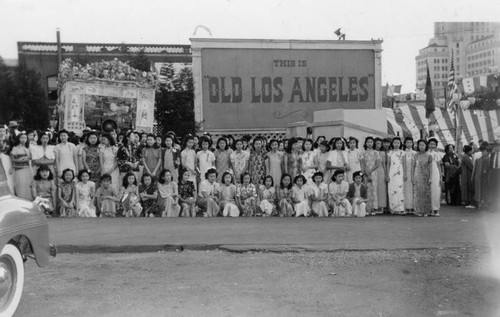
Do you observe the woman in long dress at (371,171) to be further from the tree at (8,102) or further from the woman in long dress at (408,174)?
the tree at (8,102)

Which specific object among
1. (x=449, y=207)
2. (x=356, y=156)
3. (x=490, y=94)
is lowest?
(x=449, y=207)

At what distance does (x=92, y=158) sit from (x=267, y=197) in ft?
10.8

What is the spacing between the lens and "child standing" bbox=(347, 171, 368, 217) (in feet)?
33.3

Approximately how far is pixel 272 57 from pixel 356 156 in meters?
12.0

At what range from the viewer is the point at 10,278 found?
170 inches

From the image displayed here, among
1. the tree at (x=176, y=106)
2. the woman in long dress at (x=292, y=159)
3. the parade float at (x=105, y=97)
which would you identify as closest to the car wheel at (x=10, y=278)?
the woman in long dress at (x=292, y=159)

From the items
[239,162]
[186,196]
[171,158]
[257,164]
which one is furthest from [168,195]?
[257,164]

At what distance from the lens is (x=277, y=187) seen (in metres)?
10.4

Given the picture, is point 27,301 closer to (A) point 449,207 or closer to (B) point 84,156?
(B) point 84,156

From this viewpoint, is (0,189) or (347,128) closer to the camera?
(0,189)

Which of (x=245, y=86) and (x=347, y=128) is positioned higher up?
(x=245, y=86)

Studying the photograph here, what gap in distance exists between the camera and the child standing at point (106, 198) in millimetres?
9789

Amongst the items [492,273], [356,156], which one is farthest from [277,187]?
[492,273]

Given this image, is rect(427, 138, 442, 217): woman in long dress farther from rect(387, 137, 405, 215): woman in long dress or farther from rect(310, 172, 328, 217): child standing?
rect(310, 172, 328, 217): child standing
